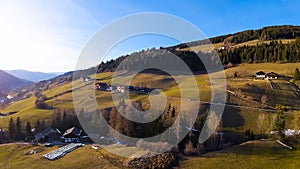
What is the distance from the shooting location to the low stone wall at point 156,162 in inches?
1220

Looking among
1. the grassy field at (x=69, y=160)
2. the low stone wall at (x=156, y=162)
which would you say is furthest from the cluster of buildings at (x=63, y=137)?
the low stone wall at (x=156, y=162)

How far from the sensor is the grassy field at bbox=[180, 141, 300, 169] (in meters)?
30.5

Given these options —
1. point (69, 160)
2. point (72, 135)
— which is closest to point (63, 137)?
point (72, 135)

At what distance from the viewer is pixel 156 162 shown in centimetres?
3159

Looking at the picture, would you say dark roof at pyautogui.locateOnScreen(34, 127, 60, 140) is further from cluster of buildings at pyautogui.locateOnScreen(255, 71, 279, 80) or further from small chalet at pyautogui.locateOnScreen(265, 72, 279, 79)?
small chalet at pyautogui.locateOnScreen(265, 72, 279, 79)

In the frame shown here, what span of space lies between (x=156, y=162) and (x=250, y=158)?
1087cm

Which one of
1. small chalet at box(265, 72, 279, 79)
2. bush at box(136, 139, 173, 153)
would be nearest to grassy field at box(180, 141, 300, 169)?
bush at box(136, 139, 173, 153)

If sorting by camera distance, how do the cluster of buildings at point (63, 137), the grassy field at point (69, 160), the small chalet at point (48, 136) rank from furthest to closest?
the small chalet at point (48, 136) → the cluster of buildings at point (63, 137) → the grassy field at point (69, 160)

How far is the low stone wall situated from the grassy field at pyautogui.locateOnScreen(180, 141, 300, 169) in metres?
1.20

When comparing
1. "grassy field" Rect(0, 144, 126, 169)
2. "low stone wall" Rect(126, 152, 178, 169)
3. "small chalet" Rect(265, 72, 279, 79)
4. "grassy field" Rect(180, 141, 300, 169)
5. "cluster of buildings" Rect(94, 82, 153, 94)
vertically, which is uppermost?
"small chalet" Rect(265, 72, 279, 79)

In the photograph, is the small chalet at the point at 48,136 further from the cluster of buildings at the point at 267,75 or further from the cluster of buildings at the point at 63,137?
the cluster of buildings at the point at 267,75

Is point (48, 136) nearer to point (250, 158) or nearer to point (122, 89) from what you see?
point (250, 158)

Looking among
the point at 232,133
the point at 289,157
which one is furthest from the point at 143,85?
the point at 289,157

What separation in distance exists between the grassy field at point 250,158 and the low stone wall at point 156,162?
3.94 ft
